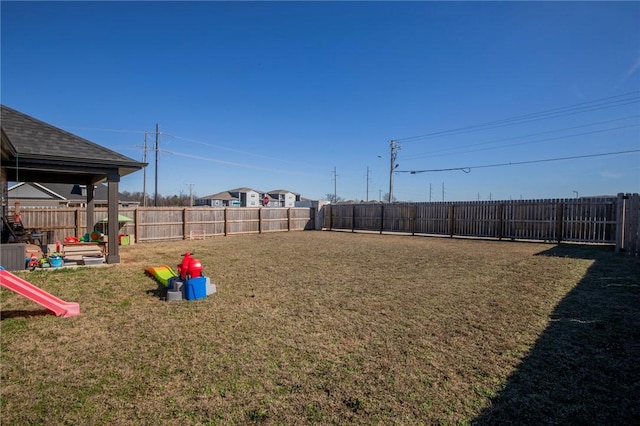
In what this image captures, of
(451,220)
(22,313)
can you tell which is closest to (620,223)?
(451,220)

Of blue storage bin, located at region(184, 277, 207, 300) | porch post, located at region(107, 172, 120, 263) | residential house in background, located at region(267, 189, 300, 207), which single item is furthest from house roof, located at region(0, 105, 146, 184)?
residential house in background, located at region(267, 189, 300, 207)

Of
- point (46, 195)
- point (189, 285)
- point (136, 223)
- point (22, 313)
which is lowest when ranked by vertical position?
point (22, 313)

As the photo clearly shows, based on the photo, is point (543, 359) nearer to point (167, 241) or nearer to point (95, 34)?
point (95, 34)

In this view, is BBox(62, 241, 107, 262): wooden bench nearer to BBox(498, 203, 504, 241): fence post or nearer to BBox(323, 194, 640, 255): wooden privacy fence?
BBox(323, 194, 640, 255): wooden privacy fence

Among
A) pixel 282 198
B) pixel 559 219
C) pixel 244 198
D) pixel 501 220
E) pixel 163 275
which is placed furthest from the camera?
pixel 282 198

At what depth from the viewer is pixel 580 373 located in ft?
9.29

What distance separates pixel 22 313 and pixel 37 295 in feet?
2.07

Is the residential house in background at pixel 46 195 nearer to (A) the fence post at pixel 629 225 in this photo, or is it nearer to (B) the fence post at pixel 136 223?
(B) the fence post at pixel 136 223

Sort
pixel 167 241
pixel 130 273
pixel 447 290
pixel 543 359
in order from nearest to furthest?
pixel 543 359, pixel 447 290, pixel 130 273, pixel 167 241

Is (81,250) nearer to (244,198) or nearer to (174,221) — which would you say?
(174,221)

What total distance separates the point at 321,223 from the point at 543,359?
66.3 feet

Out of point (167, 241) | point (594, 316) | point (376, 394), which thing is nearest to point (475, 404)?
point (376, 394)

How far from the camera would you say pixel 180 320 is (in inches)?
170

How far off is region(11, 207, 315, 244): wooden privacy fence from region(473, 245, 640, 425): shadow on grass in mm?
13957
